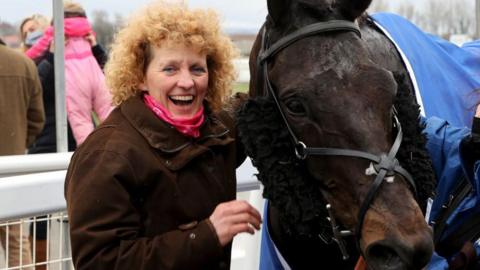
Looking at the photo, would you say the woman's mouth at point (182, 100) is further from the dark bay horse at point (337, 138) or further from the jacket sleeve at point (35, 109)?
the jacket sleeve at point (35, 109)

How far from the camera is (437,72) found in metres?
3.03

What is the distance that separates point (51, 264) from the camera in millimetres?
3230

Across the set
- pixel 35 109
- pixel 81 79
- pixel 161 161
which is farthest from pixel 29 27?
pixel 161 161

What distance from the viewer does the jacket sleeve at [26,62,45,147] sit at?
5.11 metres

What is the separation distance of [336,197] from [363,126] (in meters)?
0.23

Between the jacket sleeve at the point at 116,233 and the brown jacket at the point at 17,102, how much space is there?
2.81 m

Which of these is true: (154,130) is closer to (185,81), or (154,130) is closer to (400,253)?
(185,81)

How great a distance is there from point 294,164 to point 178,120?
42 cm

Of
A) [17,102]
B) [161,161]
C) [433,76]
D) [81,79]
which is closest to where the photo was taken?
[161,161]

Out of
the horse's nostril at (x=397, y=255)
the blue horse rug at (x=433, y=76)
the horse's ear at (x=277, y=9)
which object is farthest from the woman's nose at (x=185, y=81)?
the horse's nostril at (x=397, y=255)

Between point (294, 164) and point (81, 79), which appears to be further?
point (81, 79)

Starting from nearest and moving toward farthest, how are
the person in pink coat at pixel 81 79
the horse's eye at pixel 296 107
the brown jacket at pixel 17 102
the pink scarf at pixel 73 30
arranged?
the horse's eye at pixel 296 107, the brown jacket at pixel 17 102, the person in pink coat at pixel 81 79, the pink scarf at pixel 73 30

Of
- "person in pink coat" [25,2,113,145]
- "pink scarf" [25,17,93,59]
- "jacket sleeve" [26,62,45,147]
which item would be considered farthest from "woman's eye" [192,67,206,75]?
"pink scarf" [25,17,93,59]

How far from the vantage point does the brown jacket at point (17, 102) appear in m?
4.88
